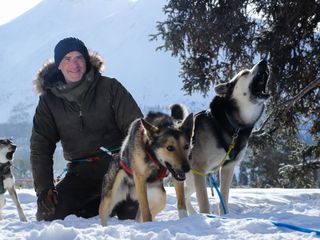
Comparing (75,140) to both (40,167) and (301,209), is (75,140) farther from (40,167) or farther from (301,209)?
(301,209)

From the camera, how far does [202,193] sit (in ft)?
17.1

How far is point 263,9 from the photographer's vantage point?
29.9 feet

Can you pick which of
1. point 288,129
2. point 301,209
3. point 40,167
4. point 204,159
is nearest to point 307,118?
point 288,129

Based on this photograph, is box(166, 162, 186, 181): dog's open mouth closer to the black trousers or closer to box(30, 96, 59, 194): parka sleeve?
the black trousers

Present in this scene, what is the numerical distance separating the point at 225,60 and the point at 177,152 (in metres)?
6.00

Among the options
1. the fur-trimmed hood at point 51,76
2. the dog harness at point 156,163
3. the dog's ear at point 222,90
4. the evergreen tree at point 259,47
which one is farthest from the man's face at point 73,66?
the evergreen tree at point 259,47

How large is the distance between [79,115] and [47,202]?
1.21 m

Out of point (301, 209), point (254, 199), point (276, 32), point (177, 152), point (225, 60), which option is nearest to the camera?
point (177, 152)

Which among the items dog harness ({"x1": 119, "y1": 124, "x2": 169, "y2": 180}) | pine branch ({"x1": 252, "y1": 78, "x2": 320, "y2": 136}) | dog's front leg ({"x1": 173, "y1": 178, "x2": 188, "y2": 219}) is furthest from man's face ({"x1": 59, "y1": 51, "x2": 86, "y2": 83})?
pine branch ({"x1": 252, "y1": 78, "x2": 320, "y2": 136})

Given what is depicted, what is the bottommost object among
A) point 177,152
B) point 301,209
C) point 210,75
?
point 301,209

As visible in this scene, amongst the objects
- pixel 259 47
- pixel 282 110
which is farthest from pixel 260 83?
pixel 282 110

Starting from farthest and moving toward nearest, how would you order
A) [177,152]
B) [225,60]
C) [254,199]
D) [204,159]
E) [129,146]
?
[225,60] → [254,199] → [204,159] → [129,146] → [177,152]

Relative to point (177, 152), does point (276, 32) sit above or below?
above

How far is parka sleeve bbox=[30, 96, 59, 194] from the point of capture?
18.8ft
